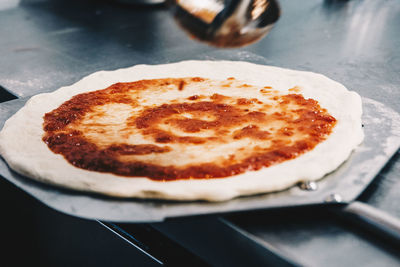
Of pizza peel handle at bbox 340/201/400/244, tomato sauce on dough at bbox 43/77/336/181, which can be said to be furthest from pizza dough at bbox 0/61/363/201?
pizza peel handle at bbox 340/201/400/244

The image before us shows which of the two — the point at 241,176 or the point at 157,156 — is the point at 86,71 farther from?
the point at 241,176

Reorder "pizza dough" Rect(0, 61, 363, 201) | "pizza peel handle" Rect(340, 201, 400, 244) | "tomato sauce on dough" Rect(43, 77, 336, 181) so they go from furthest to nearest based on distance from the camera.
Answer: "tomato sauce on dough" Rect(43, 77, 336, 181), "pizza dough" Rect(0, 61, 363, 201), "pizza peel handle" Rect(340, 201, 400, 244)

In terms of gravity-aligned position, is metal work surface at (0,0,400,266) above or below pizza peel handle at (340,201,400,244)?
below

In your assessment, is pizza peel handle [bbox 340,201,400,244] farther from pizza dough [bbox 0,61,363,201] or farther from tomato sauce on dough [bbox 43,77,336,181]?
tomato sauce on dough [bbox 43,77,336,181]

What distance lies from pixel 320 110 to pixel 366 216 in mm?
595

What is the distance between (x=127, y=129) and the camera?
1477mm

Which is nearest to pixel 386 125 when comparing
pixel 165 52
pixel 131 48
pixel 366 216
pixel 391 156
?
pixel 391 156

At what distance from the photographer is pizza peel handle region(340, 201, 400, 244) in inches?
37.9

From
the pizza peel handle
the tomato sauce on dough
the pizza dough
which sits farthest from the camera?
the tomato sauce on dough

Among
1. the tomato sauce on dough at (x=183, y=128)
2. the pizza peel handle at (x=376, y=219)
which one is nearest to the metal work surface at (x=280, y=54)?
the pizza peel handle at (x=376, y=219)

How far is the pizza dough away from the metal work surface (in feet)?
0.31

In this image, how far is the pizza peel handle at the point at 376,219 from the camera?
96cm

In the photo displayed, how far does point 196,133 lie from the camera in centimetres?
143

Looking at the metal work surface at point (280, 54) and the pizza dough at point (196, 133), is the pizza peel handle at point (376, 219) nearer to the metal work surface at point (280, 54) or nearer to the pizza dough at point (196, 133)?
the metal work surface at point (280, 54)
